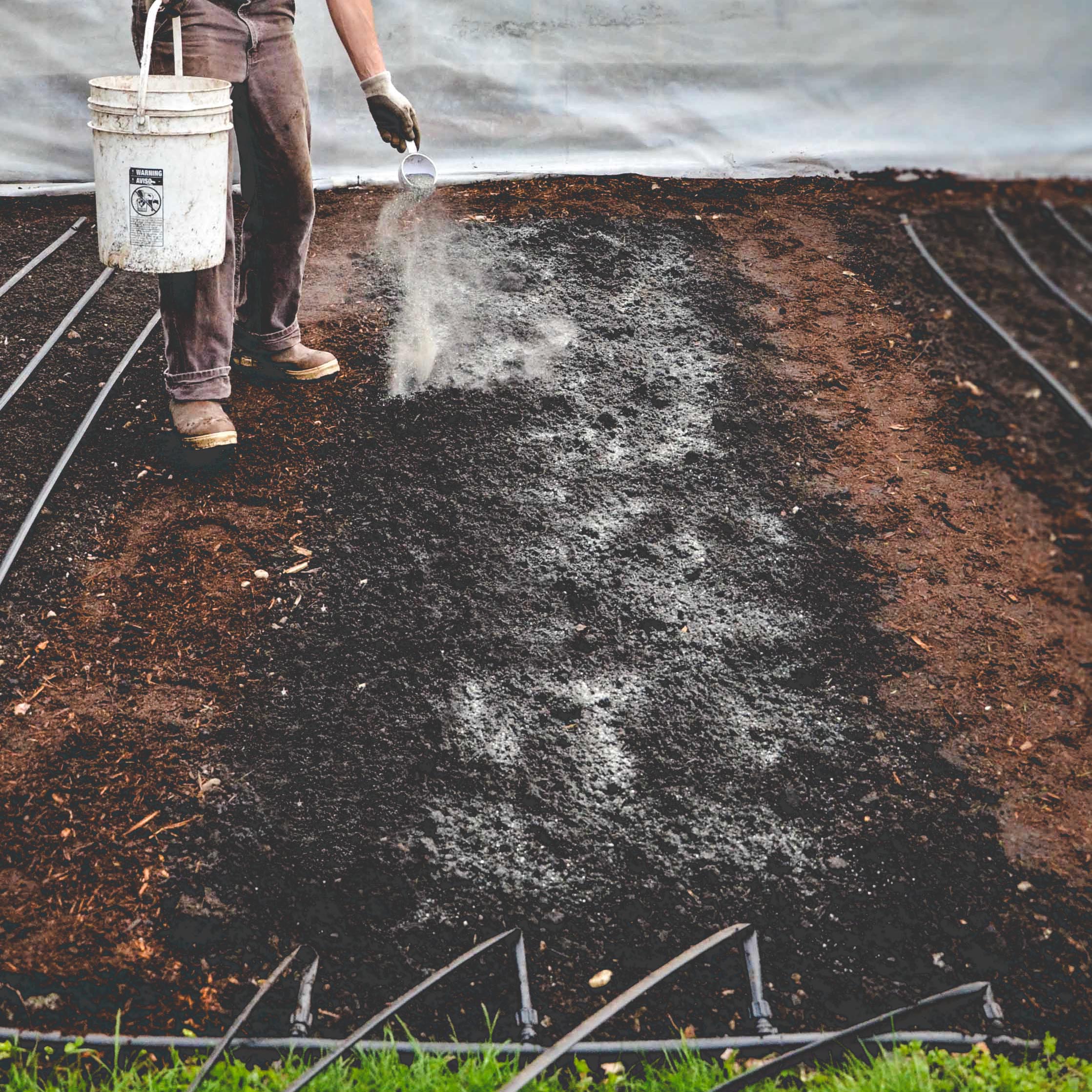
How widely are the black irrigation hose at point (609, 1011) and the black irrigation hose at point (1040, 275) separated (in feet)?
5.24

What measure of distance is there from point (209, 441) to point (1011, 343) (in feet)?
8.73

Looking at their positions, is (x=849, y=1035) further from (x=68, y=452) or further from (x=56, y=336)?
(x=56, y=336)

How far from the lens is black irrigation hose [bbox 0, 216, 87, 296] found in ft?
12.3

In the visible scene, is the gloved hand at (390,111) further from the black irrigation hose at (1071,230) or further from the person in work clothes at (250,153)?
the black irrigation hose at (1071,230)

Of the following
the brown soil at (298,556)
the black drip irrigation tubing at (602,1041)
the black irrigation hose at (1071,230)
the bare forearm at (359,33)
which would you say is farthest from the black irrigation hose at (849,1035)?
the bare forearm at (359,33)

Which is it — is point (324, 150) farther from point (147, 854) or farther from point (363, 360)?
point (147, 854)

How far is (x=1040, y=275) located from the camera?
2.28 m

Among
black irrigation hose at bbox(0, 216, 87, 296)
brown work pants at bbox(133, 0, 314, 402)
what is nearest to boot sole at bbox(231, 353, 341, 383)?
brown work pants at bbox(133, 0, 314, 402)

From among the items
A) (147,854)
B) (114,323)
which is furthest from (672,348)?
(147,854)

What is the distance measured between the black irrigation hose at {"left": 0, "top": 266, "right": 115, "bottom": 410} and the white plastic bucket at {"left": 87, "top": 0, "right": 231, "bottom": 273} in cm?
42

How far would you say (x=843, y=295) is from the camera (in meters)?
3.99

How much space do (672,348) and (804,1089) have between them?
271 centimetres

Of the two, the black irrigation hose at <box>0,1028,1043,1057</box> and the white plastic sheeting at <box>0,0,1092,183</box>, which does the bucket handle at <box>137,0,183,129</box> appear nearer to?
the black irrigation hose at <box>0,1028,1043,1057</box>

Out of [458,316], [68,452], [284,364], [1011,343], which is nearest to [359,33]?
[284,364]
